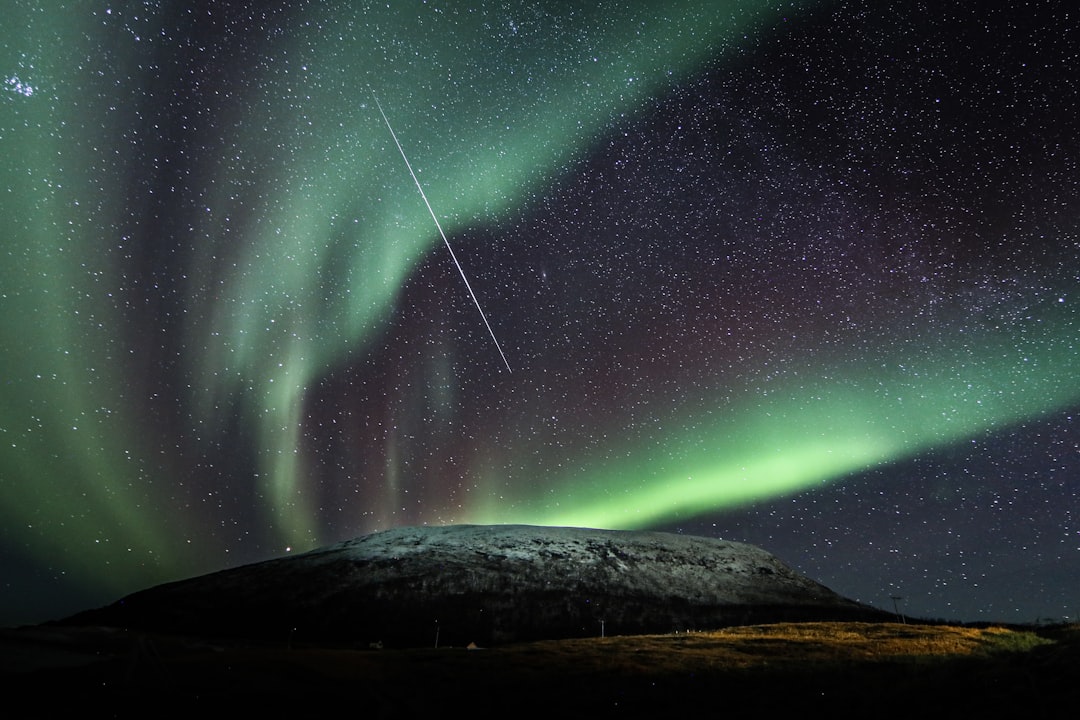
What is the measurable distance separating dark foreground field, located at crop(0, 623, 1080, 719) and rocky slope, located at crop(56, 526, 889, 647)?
132 feet

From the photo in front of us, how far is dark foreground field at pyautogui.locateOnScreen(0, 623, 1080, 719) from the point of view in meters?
21.1

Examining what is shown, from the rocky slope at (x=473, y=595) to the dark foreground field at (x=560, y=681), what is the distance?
4020 cm

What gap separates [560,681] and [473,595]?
62.3 m

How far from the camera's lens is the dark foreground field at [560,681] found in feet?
69.3

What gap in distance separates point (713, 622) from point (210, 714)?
76192mm

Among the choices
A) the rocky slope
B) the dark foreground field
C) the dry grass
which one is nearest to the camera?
the dark foreground field

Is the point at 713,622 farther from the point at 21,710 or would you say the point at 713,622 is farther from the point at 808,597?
the point at 21,710

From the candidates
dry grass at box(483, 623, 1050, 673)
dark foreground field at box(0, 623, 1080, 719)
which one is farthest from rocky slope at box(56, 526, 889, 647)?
dark foreground field at box(0, 623, 1080, 719)

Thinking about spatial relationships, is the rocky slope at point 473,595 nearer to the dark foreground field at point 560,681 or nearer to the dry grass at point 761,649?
the dry grass at point 761,649

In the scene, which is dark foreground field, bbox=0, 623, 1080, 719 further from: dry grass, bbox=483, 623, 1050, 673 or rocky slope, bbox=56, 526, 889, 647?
rocky slope, bbox=56, 526, 889, 647

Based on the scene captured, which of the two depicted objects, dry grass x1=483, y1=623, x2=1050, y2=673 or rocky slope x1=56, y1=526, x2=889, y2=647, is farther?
rocky slope x1=56, y1=526, x2=889, y2=647

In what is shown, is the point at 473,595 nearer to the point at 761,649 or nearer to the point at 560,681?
the point at 761,649

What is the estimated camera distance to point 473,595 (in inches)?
3423

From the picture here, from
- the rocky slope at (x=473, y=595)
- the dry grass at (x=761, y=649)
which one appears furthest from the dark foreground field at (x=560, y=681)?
the rocky slope at (x=473, y=595)
